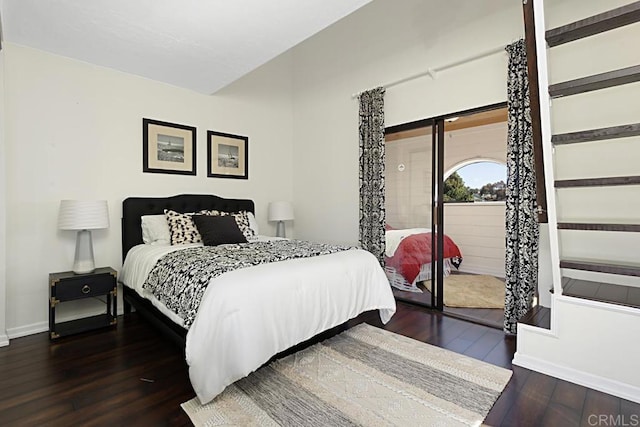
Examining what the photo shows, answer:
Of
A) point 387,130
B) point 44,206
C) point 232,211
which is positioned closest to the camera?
point 44,206

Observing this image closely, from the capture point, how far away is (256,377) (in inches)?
81.8

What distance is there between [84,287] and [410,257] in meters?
3.35

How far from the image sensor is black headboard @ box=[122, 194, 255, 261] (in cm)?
336

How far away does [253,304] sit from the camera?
1902 mm

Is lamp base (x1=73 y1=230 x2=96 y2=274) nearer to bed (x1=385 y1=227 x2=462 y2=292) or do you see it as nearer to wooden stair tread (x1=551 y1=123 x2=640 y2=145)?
bed (x1=385 y1=227 x2=462 y2=292)

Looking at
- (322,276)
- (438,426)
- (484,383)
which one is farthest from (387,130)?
(438,426)

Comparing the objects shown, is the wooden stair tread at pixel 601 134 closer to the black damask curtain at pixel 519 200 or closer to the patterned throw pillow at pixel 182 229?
the black damask curtain at pixel 519 200

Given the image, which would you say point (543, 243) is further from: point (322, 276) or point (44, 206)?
point (44, 206)

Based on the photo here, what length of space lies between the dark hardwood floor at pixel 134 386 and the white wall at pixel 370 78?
225 centimetres

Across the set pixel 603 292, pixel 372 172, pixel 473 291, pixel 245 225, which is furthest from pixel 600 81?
pixel 245 225

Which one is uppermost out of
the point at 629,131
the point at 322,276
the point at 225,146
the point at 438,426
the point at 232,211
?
the point at 225,146

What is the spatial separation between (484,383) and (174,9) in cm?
331

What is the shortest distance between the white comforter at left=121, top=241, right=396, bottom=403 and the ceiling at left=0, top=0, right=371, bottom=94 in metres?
1.81

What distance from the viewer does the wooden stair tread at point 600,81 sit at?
1546mm
